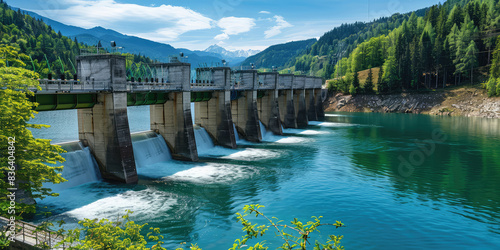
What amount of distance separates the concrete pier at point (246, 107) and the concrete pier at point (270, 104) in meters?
8.20

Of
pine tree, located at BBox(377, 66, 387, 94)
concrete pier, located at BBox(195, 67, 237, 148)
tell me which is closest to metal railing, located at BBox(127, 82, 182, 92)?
concrete pier, located at BBox(195, 67, 237, 148)

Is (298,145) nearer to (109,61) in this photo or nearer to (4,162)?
(109,61)

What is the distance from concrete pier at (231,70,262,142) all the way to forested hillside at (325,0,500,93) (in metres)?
84.4

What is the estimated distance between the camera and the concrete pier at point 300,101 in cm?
8781

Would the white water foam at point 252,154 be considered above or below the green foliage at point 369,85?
below

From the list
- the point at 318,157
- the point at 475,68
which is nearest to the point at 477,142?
the point at 318,157

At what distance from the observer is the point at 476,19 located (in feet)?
460

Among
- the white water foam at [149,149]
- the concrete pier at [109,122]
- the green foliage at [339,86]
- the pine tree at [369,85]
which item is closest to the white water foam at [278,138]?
the white water foam at [149,149]

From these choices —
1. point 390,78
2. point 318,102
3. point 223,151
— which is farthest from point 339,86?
point 223,151

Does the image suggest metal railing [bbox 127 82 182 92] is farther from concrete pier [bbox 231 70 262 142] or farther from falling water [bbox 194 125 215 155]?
concrete pier [bbox 231 70 262 142]

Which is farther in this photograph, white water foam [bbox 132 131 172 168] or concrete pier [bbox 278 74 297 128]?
concrete pier [bbox 278 74 297 128]

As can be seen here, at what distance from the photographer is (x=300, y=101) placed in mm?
89875

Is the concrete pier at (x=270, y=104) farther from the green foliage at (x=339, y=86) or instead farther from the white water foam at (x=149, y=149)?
the green foliage at (x=339, y=86)

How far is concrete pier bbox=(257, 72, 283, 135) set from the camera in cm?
6975
